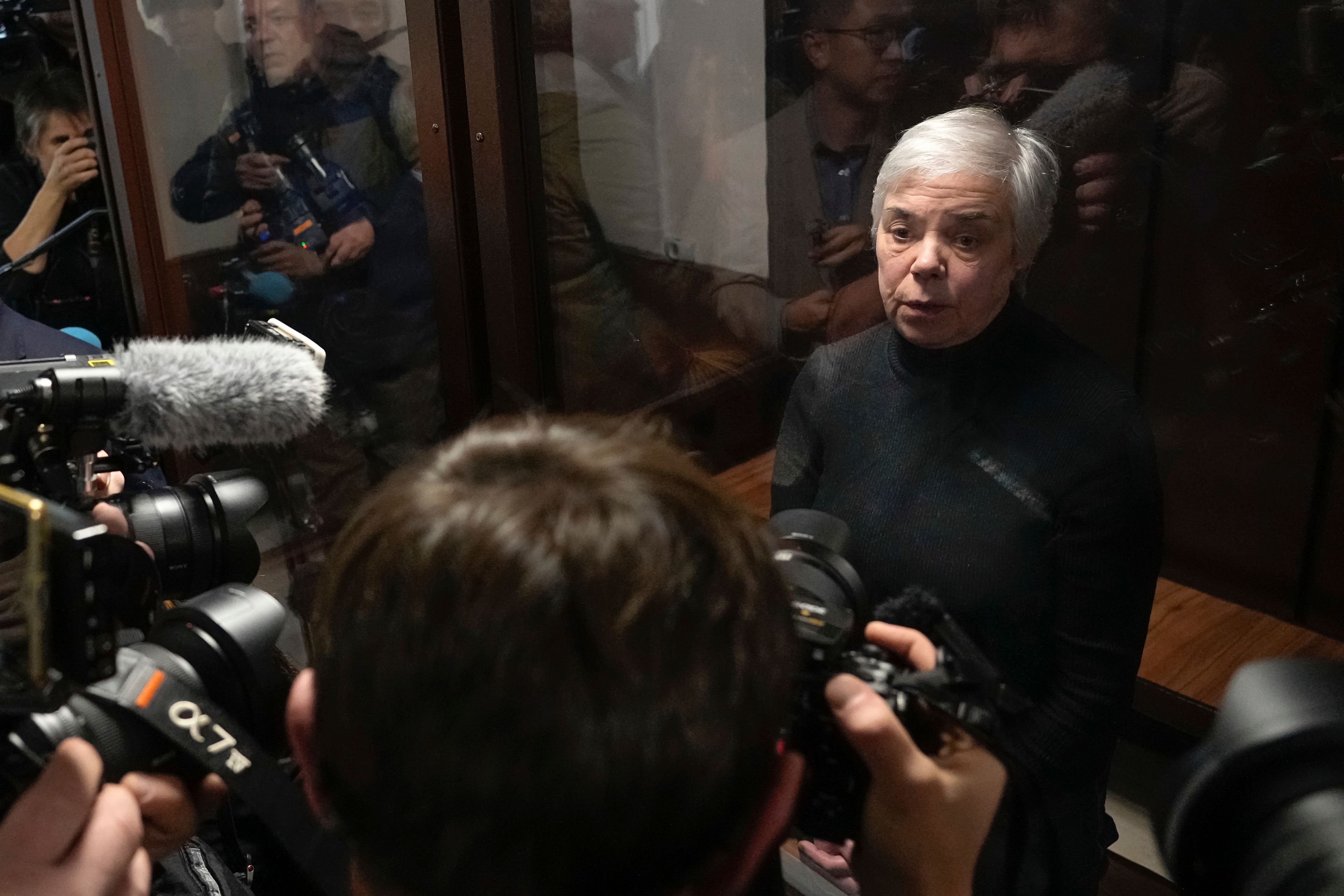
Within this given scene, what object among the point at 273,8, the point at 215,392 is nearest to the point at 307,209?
the point at 273,8

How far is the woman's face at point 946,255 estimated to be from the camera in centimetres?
97

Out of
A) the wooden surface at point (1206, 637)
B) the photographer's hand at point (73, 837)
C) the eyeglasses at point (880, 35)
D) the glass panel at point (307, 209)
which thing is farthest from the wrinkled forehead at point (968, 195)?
the glass panel at point (307, 209)

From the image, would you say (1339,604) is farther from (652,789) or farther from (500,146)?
(500,146)

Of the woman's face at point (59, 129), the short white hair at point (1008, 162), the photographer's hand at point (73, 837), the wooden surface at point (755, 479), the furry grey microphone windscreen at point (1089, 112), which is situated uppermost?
the furry grey microphone windscreen at point (1089, 112)

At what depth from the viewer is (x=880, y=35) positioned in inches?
42.6

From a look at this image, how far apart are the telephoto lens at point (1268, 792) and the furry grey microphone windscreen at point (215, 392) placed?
0.69 m

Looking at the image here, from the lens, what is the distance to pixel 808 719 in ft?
2.09

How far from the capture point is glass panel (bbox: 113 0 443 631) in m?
1.77

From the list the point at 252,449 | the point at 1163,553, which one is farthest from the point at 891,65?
the point at 252,449

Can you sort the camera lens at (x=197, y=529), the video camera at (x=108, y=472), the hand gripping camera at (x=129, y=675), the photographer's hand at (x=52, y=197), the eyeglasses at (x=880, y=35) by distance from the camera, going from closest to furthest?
the hand gripping camera at (x=129, y=675) → the video camera at (x=108, y=472) → the camera lens at (x=197, y=529) → the eyeglasses at (x=880, y=35) → the photographer's hand at (x=52, y=197)

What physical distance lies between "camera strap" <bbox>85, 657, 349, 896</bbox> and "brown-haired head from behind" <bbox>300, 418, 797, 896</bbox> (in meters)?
0.17

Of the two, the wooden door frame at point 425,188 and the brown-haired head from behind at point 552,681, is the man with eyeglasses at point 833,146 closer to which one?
the wooden door frame at point 425,188

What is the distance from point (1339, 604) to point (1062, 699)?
0.29 meters

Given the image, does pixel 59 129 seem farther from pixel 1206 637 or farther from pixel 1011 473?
pixel 1206 637
